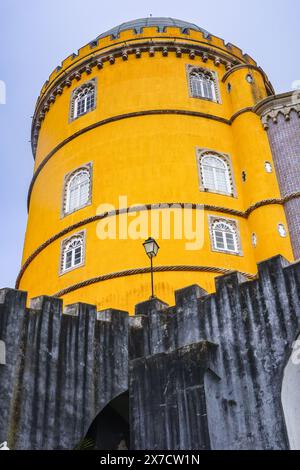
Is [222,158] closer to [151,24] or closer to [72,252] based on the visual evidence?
[72,252]

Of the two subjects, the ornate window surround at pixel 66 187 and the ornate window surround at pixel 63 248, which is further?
the ornate window surround at pixel 66 187

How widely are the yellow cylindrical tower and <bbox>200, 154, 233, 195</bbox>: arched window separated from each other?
1.8 inches

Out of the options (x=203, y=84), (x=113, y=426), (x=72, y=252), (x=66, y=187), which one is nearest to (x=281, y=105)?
(x=203, y=84)

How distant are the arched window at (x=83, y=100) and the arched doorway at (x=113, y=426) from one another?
13.6 metres

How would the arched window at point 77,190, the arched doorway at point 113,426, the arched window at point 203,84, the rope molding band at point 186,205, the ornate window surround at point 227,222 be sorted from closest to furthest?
the arched doorway at point 113,426
the ornate window surround at point 227,222
the rope molding band at point 186,205
the arched window at point 77,190
the arched window at point 203,84

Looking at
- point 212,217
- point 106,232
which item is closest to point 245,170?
point 212,217

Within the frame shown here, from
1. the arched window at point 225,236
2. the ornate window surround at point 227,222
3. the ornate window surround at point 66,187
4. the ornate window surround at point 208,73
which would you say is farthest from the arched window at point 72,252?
the ornate window surround at point 208,73

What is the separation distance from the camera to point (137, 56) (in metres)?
25.0

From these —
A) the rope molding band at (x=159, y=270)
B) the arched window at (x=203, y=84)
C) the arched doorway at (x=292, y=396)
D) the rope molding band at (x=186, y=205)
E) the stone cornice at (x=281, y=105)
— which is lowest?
the arched doorway at (x=292, y=396)

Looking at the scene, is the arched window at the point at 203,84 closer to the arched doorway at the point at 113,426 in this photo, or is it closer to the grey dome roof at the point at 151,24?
the grey dome roof at the point at 151,24

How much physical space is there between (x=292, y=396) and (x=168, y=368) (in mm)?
2386

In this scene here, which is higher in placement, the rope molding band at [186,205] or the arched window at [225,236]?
the rope molding band at [186,205]

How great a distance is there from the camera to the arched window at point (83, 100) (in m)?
24.6

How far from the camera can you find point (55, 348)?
43.4 ft
